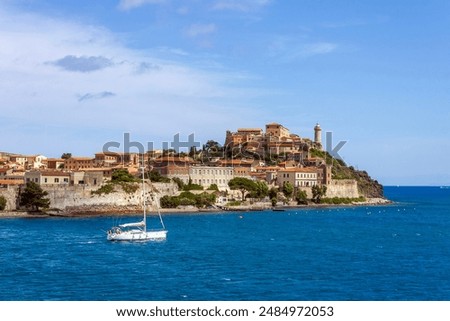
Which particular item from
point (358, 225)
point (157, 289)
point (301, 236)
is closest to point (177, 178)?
point (358, 225)

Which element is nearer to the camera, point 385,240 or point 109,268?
point 109,268

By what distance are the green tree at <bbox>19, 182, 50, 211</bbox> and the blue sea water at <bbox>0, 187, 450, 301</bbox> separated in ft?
31.7

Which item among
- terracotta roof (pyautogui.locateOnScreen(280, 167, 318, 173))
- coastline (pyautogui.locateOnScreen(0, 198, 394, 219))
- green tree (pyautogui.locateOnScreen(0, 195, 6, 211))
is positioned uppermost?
terracotta roof (pyautogui.locateOnScreen(280, 167, 318, 173))

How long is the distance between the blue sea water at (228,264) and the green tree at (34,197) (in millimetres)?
9658

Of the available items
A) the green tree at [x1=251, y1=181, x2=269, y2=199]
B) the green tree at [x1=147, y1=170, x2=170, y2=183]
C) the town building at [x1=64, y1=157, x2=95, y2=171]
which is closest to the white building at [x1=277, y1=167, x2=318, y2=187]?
the green tree at [x1=251, y1=181, x2=269, y2=199]

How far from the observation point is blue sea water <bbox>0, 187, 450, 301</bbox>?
18.0 m

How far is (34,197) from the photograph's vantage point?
48.2 meters

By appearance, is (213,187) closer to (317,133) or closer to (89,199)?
A: (89,199)

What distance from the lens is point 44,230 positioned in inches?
1423

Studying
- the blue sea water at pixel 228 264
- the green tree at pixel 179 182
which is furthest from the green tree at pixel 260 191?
the blue sea water at pixel 228 264

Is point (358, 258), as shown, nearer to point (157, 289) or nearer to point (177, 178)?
point (157, 289)

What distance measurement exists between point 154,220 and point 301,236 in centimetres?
1388

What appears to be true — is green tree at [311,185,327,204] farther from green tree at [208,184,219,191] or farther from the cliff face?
green tree at [208,184,219,191]

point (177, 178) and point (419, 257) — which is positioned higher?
point (177, 178)
